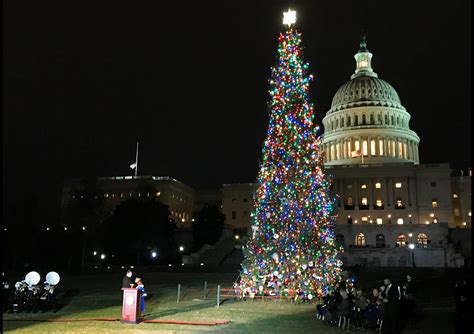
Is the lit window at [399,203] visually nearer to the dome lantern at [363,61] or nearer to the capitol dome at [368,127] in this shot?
the capitol dome at [368,127]

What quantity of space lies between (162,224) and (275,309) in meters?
48.9

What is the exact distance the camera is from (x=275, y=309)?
2448 centimetres

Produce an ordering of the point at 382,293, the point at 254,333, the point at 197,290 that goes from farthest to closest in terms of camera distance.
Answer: the point at 197,290
the point at 382,293
the point at 254,333

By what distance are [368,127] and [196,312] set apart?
110 meters

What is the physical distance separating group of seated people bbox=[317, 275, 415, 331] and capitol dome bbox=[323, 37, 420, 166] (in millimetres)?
103961

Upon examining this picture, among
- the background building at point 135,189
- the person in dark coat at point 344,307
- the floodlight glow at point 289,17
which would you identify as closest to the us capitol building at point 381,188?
the background building at point 135,189

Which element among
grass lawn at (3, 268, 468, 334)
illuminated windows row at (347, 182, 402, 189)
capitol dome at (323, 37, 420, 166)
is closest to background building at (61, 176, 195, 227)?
capitol dome at (323, 37, 420, 166)

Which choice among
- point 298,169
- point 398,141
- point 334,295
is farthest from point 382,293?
point 398,141

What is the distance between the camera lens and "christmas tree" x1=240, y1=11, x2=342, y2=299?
26.8 meters

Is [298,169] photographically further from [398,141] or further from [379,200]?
[398,141]

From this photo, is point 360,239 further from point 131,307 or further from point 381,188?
point 131,307

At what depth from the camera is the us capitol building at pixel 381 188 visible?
2840 inches

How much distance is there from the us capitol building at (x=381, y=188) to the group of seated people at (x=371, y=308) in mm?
47507

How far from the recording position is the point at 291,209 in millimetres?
27484
